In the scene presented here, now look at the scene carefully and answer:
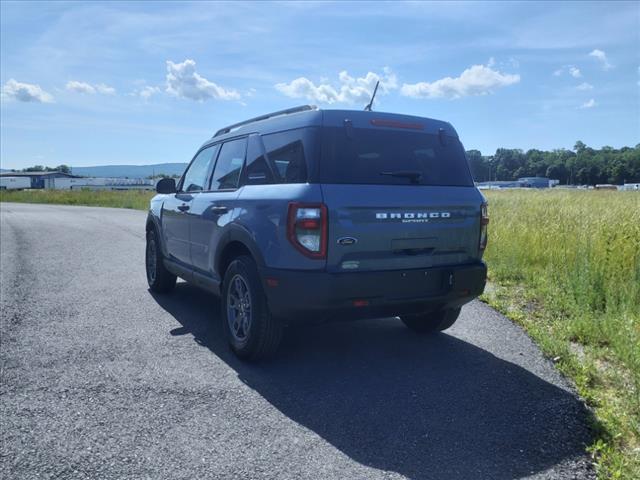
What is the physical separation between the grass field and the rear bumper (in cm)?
118

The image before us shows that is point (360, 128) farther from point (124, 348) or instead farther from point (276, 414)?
point (124, 348)

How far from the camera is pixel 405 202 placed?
407 centimetres

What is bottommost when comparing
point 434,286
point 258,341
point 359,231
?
point 258,341

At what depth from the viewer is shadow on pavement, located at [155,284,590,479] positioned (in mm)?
2996

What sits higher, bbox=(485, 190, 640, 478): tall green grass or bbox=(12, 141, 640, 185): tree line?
bbox=(12, 141, 640, 185): tree line

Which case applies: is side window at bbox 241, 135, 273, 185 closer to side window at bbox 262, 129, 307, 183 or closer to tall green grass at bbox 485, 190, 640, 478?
side window at bbox 262, 129, 307, 183

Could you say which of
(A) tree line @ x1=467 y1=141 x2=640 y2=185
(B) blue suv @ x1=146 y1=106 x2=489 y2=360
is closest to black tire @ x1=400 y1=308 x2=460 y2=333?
(B) blue suv @ x1=146 y1=106 x2=489 y2=360

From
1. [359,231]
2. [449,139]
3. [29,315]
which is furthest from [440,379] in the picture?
[29,315]

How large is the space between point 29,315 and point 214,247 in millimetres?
2594

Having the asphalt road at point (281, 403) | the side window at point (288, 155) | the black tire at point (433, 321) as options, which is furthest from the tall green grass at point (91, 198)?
the side window at point (288, 155)

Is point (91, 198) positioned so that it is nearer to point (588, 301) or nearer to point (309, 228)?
point (588, 301)

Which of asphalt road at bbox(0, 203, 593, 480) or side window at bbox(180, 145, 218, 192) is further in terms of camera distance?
side window at bbox(180, 145, 218, 192)

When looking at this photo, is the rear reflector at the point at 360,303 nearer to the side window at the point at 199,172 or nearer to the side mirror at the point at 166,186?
the side window at the point at 199,172

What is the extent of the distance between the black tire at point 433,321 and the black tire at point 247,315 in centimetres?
156
